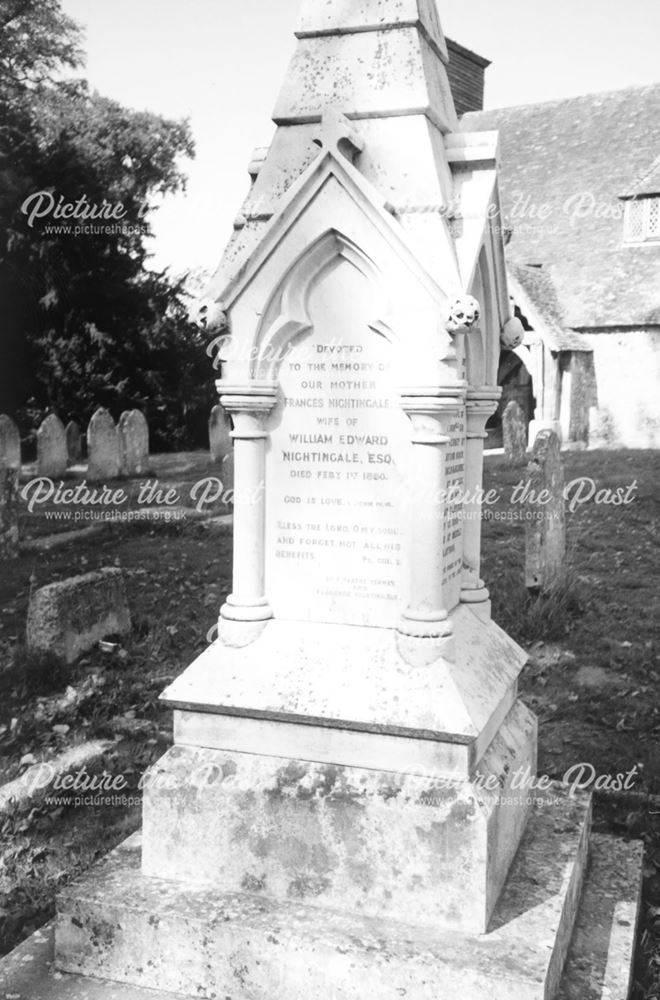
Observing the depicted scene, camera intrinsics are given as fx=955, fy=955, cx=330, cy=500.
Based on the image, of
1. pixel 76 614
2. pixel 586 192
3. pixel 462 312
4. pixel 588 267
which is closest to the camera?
pixel 462 312

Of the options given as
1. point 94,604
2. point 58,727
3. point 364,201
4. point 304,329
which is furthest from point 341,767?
point 94,604

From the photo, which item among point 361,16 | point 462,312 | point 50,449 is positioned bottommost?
point 50,449

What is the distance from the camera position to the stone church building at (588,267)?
23062 millimetres

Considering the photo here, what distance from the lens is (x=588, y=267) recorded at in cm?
2461

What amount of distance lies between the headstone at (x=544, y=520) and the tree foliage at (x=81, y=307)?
1449 centimetres

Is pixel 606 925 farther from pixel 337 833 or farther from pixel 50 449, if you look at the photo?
pixel 50 449

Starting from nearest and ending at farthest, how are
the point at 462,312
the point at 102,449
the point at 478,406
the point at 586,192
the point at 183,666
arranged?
the point at 462,312
the point at 478,406
the point at 183,666
the point at 102,449
the point at 586,192

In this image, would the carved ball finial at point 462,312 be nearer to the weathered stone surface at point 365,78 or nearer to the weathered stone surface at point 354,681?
the weathered stone surface at point 365,78

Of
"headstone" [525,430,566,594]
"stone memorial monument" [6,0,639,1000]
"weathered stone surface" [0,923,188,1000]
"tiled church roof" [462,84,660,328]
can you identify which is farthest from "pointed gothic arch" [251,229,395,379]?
"tiled church roof" [462,84,660,328]

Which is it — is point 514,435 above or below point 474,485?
above

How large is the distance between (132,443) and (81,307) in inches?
218

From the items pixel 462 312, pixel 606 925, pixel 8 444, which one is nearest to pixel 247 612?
pixel 462 312

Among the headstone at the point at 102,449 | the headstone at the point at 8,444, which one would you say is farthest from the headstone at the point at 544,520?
the headstone at the point at 102,449

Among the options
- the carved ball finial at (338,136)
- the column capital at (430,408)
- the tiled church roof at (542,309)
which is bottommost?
the column capital at (430,408)
